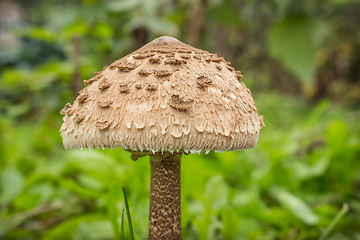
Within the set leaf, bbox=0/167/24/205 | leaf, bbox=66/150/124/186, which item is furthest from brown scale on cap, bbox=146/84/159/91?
leaf, bbox=0/167/24/205

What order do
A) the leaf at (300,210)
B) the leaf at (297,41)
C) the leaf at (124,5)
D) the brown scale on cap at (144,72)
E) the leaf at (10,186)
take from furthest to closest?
the leaf at (297,41)
the leaf at (124,5)
the leaf at (10,186)
the leaf at (300,210)
the brown scale on cap at (144,72)

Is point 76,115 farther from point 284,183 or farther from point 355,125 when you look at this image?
point 355,125

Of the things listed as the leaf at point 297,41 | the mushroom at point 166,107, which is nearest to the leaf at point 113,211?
the mushroom at point 166,107

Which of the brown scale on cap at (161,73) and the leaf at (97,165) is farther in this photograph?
the leaf at (97,165)

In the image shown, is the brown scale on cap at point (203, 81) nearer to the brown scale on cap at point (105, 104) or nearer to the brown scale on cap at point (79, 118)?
the brown scale on cap at point (105, 104)

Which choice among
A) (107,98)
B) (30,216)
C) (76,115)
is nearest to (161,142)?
(107,98)
